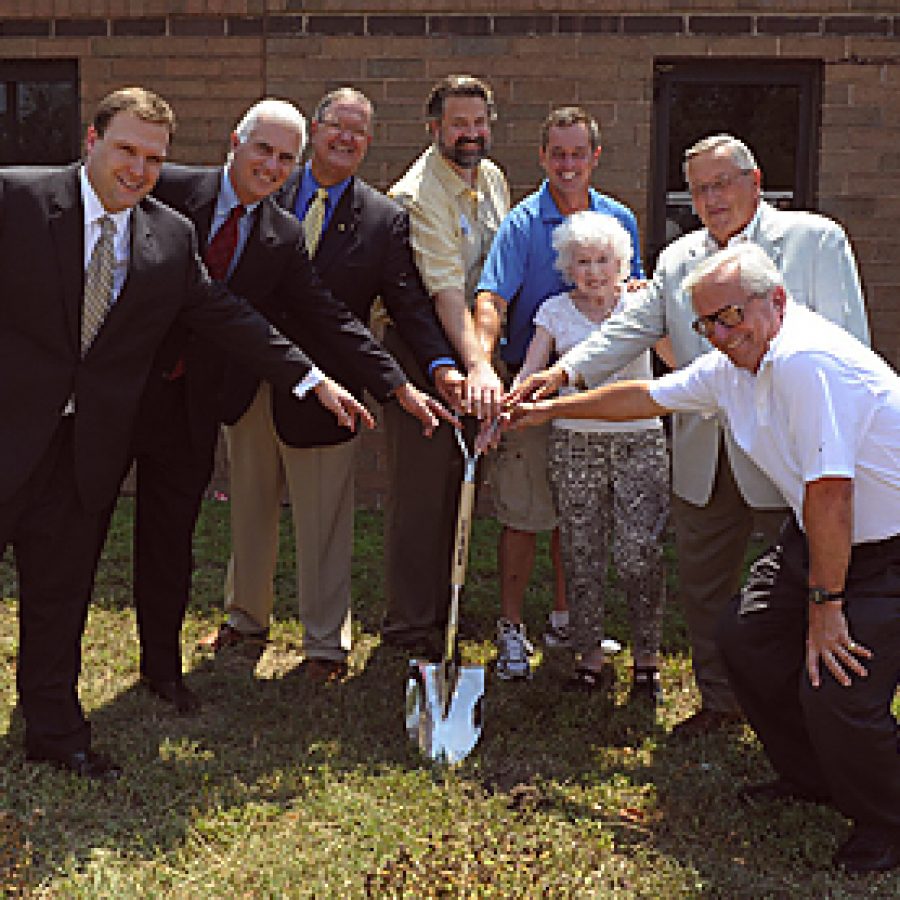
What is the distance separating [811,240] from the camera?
4188 mm

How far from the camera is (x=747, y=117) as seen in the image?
24.1 ft

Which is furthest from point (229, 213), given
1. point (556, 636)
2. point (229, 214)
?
point (556, 636)

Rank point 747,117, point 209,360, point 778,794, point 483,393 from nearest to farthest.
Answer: point 778,794
point 209,360
point 483,393
point 747,117

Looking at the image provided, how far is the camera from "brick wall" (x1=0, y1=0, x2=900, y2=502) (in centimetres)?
705

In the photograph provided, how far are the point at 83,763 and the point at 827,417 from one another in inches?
98.1

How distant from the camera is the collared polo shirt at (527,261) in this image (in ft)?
16.2

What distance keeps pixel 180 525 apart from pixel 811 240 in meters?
2.39

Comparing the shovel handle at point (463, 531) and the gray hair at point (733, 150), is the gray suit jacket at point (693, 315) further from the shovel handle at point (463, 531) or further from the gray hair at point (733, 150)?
the shovel handle at point (463, 531)

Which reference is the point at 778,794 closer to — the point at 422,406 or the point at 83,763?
the point at 422,406

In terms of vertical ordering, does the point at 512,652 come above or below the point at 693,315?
below

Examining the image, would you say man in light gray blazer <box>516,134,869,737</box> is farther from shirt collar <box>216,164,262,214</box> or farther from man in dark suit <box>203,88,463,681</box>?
shirt collar <box>216,164,262,214</box>

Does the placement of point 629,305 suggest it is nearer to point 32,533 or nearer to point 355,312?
point 355,312

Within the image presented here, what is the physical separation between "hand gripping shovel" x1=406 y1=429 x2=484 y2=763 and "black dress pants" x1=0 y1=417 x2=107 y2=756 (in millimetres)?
1097

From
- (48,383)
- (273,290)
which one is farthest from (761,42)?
(48,383)
